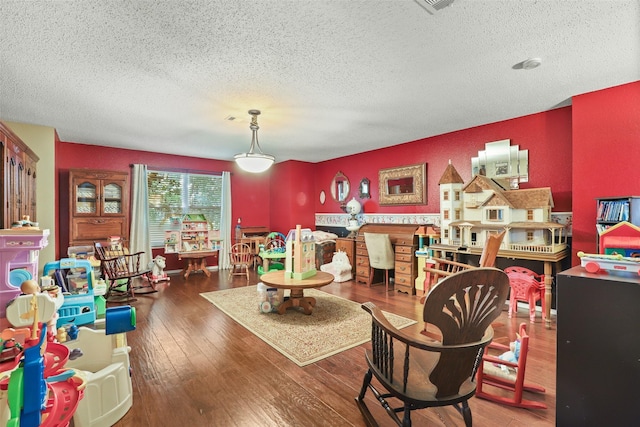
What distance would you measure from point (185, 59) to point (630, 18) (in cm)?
325

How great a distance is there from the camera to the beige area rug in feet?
9.20

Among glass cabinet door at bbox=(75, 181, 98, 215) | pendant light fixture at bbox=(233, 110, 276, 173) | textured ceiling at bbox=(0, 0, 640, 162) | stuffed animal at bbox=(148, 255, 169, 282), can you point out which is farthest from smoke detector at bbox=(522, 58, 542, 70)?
glass cabinet door at bbox=(75, 181, 98, 215)

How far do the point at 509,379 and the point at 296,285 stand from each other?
7.00ft

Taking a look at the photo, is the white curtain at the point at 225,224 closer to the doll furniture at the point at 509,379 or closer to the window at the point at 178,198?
the window at the point at 178,198

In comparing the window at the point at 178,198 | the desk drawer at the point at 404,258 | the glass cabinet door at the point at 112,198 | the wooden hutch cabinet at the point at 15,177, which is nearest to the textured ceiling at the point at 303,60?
the wooden hutch cabinet at the point at 15,177

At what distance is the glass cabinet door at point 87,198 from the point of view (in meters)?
5.13

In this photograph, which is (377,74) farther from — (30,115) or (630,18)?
(30,115)

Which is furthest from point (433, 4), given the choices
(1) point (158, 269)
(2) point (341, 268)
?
(1) point (158, 269)

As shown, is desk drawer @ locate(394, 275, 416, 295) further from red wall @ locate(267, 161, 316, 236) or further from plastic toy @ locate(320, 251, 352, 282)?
red wall @ locate(267, 161, 316, 236)

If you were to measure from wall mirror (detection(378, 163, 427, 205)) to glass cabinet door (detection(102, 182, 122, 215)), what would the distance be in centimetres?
495

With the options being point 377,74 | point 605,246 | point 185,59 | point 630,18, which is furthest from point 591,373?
point 185,59

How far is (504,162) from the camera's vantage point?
4176mm

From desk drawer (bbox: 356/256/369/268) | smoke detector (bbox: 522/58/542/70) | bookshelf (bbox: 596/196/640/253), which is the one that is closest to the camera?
smoke detector (bbox: 522/58/542/70)

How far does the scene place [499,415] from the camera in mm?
1887
